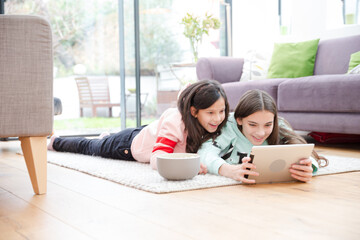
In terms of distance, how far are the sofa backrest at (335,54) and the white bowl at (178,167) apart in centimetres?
217

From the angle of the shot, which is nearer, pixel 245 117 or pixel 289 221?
pixel 289 221

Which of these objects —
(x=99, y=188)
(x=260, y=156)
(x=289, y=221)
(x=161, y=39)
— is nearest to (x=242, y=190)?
(x=260, y=156)

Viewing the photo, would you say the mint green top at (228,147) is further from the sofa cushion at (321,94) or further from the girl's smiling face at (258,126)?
the sofa cushion at (321,94)

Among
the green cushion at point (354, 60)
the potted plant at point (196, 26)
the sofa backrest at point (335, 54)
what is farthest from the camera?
the potted plant at point (196, 26)

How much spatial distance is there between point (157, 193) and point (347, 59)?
2386 millimetres

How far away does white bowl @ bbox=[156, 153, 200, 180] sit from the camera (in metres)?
1.48

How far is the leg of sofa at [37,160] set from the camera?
1401mm

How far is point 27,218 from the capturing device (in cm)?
111

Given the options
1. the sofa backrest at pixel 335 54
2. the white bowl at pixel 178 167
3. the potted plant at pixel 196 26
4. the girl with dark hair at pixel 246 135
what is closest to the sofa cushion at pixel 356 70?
the sofa backrest at pixel 335 54

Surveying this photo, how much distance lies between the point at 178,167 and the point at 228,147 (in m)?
0.38

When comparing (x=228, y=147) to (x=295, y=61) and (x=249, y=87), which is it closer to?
(x=249, y=87)

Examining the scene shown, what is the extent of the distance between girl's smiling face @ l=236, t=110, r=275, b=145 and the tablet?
215 mm

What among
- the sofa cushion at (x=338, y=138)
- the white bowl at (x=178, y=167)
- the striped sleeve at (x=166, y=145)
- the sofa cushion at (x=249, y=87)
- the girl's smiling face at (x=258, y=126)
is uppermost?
the sofa cushion at (x=249, y=87)

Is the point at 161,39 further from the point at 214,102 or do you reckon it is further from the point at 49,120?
the point at 49,120
